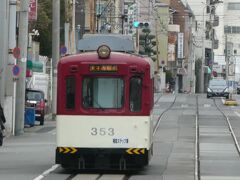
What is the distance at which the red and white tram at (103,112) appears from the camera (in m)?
20.6

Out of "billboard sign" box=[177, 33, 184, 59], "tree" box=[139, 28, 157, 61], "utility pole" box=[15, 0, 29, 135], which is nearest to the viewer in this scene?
"utility pole" box=[15, 0, 29, 135]

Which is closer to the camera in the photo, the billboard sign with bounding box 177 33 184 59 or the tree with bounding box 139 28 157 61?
the tree with bounding box 139 28 157 61

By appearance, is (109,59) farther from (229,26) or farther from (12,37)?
(229,26)

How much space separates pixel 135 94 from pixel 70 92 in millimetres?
1528

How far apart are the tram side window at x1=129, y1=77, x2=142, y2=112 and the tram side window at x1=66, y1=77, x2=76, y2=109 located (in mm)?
1337

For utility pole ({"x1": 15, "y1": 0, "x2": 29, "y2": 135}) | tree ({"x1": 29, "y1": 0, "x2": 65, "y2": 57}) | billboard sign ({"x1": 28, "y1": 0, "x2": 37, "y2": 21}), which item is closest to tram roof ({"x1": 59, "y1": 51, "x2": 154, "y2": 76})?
utility pole ({"x1": 15, "y1": 0, "x2": 29, "y2": 135})

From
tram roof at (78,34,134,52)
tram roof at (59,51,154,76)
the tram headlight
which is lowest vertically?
tram roof at (59,51,154,76)

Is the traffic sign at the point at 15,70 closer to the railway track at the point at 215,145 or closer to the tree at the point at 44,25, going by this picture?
the railway track at the point at 215,145

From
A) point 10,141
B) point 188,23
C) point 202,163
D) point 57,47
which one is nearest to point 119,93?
point 202,163

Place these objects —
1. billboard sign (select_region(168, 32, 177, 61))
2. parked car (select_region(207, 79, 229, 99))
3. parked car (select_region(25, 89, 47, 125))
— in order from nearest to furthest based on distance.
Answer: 1. parked car (select_region(25, 89, 47, 125))
2. parked car (select_region(207, 79, 229, 99))
3. billboard sign (select_region(168, 32, 177, 61))

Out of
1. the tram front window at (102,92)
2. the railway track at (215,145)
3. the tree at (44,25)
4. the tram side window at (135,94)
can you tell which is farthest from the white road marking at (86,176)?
the tree at (44,25)

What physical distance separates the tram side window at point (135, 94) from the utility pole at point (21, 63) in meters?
16.3

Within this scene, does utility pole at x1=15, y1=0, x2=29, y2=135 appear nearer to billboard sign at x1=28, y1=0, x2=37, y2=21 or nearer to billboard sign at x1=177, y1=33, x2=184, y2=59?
billboard sign at x1=28, y1=0, x2=37, y2=21

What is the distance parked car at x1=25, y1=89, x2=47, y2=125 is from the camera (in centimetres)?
4441
